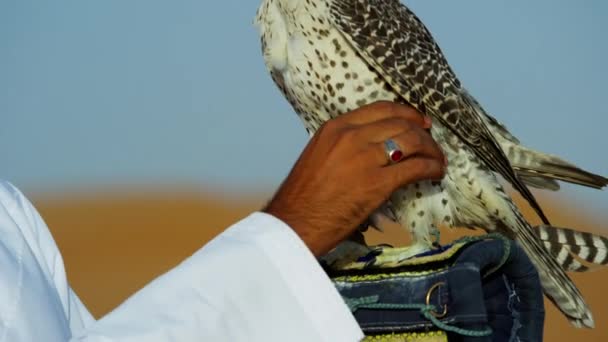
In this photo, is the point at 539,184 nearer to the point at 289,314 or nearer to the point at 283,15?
the point at 283,15

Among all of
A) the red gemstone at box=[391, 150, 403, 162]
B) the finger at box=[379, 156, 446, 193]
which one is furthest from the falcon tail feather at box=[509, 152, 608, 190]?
the red gemstone at box=[391, 150, 403, 162]

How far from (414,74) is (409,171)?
1.69 metres

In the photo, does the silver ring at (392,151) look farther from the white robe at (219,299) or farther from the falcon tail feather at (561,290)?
the falcon tail feather at (561,290)

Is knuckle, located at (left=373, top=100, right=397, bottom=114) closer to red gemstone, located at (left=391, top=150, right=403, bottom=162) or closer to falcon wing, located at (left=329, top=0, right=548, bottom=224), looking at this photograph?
red gemstone, located at (left=391, top=150, right=403, bottom=162)

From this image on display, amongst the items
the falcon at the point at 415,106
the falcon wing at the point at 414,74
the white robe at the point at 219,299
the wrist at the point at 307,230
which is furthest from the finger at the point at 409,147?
the falcon wing at the point at 414,74

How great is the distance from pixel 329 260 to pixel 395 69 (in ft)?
3.72

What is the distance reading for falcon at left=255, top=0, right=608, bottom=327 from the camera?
3.32 m

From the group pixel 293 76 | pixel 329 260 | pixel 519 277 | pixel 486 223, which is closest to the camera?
pixel 519 277

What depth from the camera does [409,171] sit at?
1.98 m

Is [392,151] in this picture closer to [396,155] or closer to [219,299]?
[396,155]

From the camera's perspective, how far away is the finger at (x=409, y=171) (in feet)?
6.04

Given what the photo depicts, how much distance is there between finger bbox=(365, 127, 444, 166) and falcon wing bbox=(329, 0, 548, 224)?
1296 mm

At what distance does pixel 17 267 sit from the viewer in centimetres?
145

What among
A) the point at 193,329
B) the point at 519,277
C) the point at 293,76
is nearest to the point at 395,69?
the point at 293,76
